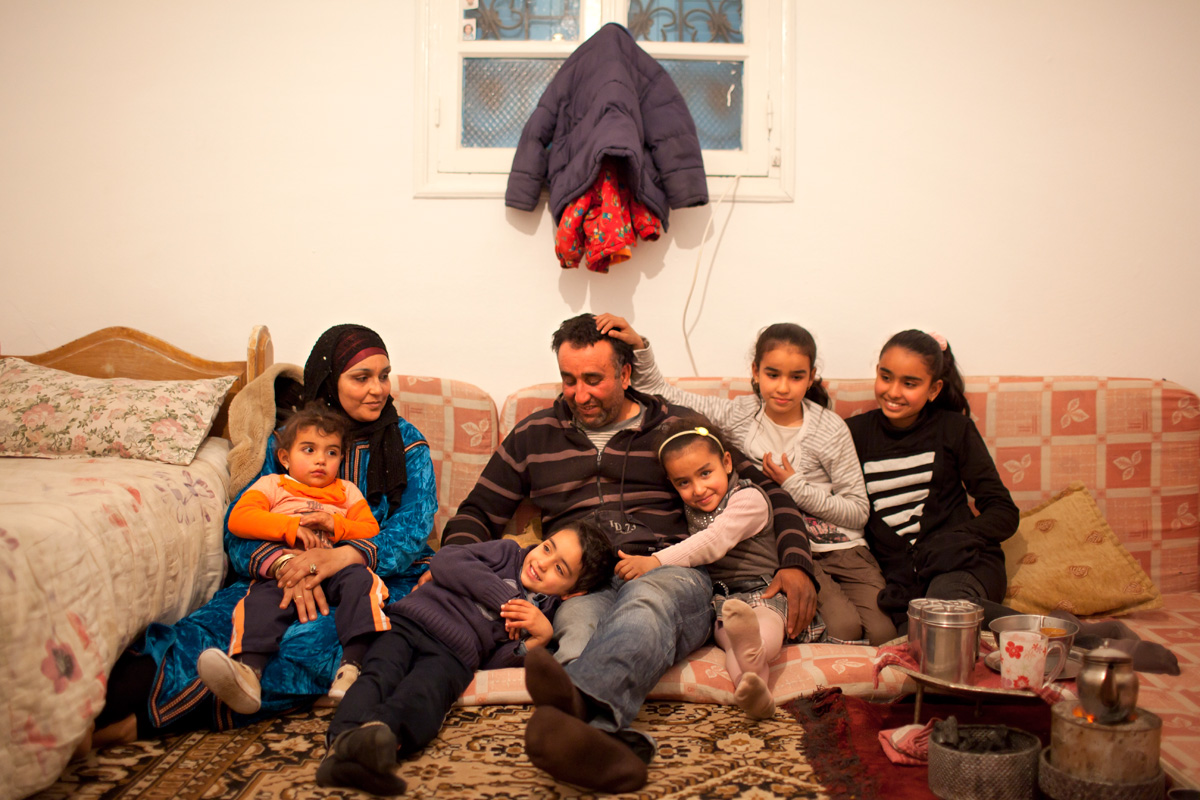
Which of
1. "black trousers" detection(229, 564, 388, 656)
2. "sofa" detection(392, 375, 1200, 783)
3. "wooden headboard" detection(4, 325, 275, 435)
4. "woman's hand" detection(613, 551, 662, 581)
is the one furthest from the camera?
"wooden headboard" detection(4, 325, 275, 435)

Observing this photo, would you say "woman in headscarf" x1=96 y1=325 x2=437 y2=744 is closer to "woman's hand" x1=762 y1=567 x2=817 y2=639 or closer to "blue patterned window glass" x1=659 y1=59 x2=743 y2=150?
"woman's hand" x1=762 y1=567 x2=817 y2=639

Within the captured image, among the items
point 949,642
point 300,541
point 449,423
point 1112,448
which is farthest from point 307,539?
point 1112,448

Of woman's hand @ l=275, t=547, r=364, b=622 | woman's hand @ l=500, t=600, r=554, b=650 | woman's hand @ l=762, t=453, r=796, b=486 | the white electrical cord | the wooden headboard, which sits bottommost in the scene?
woman's hand @ l=500, t=600, r=554, b=650

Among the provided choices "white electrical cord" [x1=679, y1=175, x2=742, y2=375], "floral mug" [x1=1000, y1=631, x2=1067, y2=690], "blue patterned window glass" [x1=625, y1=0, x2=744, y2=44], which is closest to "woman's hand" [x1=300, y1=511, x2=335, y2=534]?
"white electrical cord" [x1=679, y1=175, x2=742, y2=375]

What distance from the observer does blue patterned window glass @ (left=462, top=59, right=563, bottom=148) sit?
3.02 meters

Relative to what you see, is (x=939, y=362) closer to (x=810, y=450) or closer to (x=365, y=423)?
(x=810, y=450)

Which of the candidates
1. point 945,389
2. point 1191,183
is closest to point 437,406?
point 945,389

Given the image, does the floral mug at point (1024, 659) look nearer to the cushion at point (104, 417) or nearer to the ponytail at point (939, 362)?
the ponytail at point (939, 362)

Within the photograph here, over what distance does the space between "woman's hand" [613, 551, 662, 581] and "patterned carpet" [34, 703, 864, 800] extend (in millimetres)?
349

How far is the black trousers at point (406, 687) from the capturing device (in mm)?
1738

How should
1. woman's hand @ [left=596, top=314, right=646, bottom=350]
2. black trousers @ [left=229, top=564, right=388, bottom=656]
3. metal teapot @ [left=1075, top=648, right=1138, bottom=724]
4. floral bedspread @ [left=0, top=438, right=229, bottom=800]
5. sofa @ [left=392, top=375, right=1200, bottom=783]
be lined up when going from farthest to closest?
sofa @ [left=392, top=375, right=1200, bottom=783] < woman's hand @ [left=596, top=314, right=646, bottom=350] < black trousers @ [left=229, top=564, right=388, bottom=656] < floral bedspread @ [left=0, top=438, right=229, bottom=800] < metal teapot @ [left=1075, top=648, right=1138, bottom=724]

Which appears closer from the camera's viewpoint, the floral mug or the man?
the man

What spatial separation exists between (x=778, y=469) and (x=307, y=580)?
4.38 feet

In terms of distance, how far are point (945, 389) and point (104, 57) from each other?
10.1 feet
